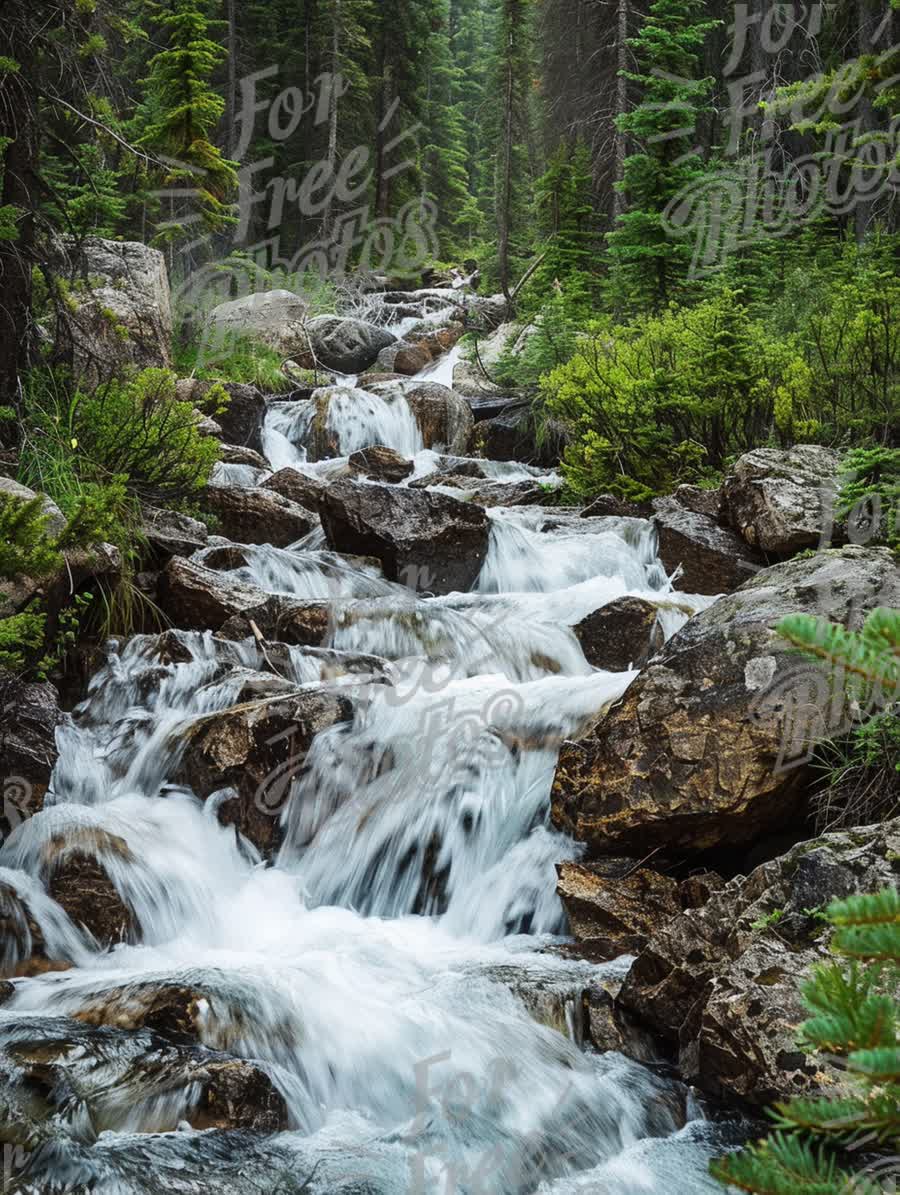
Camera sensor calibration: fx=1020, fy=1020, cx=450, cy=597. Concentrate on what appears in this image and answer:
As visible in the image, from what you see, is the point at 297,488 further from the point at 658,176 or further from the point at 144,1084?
the point at 144,1084

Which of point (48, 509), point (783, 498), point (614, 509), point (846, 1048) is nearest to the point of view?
point (846, 1048)

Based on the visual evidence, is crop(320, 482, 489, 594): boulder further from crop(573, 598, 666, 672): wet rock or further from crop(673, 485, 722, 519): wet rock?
crop(573, 598, 666, 672): wet rock


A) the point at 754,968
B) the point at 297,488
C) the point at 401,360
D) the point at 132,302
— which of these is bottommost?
the point at 401,360

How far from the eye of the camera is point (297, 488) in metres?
12.9

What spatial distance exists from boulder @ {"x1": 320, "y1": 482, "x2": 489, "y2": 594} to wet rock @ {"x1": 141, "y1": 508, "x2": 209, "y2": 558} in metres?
1.39

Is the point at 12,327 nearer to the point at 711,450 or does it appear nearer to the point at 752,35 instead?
the point at 711,450

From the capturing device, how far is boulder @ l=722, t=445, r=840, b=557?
28.6 ft

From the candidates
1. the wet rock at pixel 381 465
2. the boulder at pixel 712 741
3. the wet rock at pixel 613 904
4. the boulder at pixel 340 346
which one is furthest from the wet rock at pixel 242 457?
the wet rock at pixel 613 904

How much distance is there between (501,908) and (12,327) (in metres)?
5.96

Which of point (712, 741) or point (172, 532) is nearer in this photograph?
point (712, 741)

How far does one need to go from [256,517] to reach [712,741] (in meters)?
7.39

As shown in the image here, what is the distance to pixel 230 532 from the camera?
11.5 m

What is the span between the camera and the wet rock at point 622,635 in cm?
866

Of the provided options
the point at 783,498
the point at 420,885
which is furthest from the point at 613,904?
the point at 783,498
